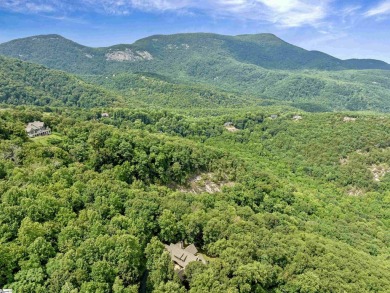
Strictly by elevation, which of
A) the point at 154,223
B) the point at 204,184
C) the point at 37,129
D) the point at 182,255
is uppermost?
the point at 37,129

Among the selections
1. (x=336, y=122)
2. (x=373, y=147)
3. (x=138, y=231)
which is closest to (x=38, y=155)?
(x=138, y=231)

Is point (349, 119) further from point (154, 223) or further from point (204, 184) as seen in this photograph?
point (154, 223)

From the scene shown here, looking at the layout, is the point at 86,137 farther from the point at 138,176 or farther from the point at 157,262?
the point at 157,262

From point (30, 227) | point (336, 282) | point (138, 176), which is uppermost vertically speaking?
point (30, 227)

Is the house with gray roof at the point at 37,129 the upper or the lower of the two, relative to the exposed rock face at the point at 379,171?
upper

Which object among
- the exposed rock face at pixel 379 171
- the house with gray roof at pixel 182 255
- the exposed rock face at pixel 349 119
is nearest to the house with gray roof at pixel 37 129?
the house with gray roof at pixel 182 255

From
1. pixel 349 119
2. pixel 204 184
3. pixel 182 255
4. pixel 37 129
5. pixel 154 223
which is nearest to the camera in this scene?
pixel 182 255

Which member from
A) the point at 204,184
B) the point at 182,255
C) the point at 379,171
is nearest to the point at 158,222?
the point at 182,255

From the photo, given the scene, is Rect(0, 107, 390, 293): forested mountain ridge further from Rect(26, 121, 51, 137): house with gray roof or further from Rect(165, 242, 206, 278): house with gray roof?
Rect(26, 121, 51, 137): house with gray roof

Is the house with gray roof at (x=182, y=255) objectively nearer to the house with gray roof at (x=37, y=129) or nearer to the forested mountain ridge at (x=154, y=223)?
the forested mountain ridge at (x=154, y=223)
